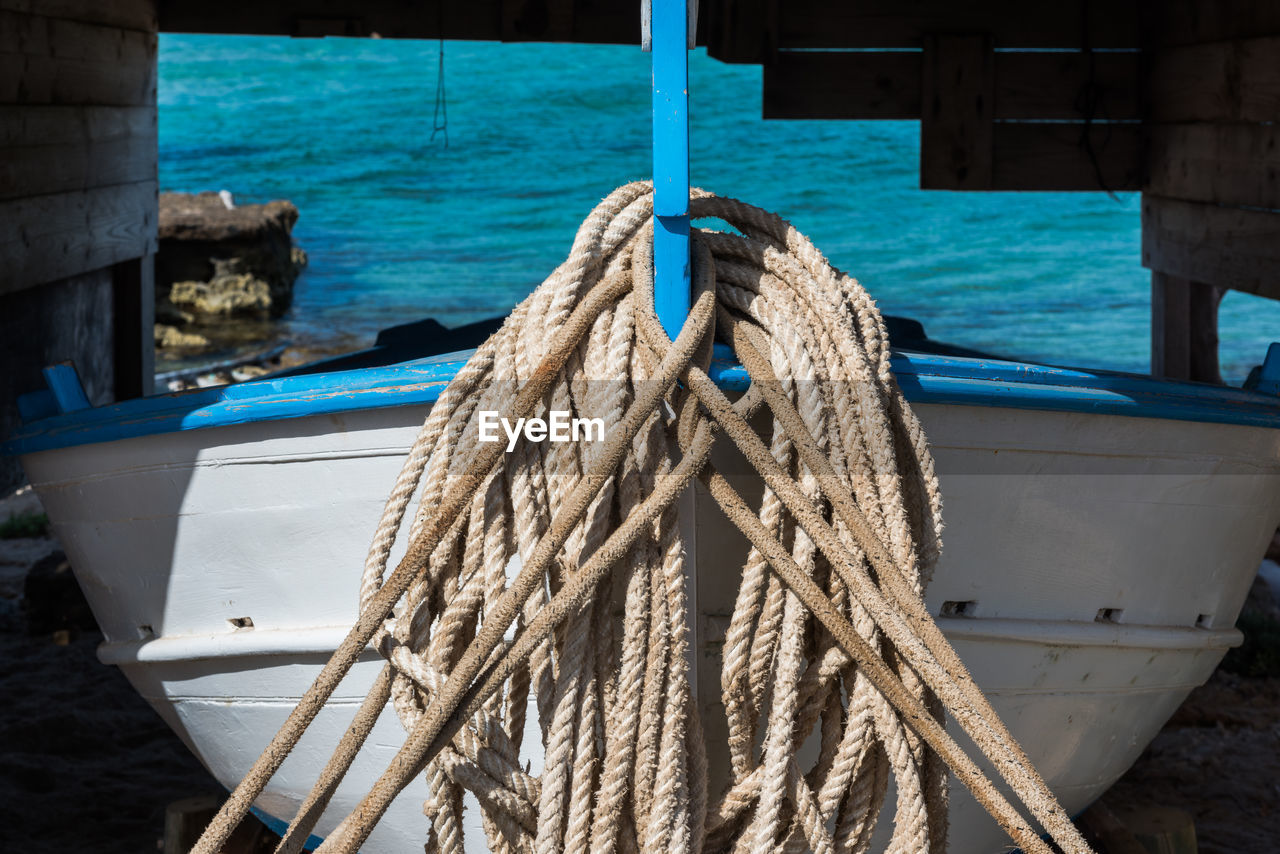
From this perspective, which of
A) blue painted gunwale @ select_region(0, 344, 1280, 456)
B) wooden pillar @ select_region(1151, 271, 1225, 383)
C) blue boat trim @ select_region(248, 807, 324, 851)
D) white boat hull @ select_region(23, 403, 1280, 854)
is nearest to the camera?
blue painted gunwale @ select_region(0, 344, 1280, 456)

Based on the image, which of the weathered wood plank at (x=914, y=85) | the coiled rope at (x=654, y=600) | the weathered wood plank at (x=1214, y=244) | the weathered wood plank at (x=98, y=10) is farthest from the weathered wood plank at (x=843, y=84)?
the coiled rope at (x=654, y=600)

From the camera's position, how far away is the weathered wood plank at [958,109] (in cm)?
491

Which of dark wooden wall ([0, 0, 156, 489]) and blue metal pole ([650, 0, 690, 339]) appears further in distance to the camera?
dark wooden wall ([0, 0, 156, 489])

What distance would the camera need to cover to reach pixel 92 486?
2.34 m

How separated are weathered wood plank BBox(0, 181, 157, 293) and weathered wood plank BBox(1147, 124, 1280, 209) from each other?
165 inches

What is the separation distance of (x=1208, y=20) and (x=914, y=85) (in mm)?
1168

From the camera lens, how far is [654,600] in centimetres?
176

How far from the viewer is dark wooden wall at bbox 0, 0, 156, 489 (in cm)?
376

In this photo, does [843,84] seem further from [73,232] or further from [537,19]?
[73,232]

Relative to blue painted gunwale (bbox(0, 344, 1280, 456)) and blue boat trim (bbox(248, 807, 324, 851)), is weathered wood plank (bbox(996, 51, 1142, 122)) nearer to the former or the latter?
blue painted gunwale (bbox(0, 344, 1280, 456))

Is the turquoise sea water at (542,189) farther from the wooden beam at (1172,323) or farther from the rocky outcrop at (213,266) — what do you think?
the wooden beam at (1172,323)

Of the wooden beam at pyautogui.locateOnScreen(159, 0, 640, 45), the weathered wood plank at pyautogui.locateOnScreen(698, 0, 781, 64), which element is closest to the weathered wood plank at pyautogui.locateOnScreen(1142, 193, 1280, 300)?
the weathered wood plank at pyautogui.locateOnScreen(698, 0, 781, 64)

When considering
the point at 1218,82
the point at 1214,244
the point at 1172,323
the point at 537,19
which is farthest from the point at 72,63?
the point at 1172,323

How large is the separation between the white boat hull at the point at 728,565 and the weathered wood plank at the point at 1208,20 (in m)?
2.27
